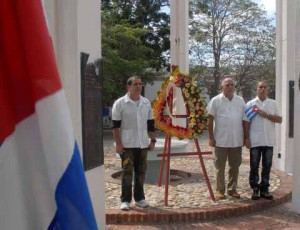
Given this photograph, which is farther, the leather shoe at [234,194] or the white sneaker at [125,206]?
the leather shoe at [234,194]

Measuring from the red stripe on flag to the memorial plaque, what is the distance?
2.75 metres

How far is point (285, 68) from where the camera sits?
31.3 feet

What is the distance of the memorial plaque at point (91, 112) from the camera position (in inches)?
168

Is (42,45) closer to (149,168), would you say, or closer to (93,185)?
(93,185)

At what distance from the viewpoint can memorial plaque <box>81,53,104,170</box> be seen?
427cm

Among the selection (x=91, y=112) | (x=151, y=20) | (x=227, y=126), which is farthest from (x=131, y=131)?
(x=151, y=20)

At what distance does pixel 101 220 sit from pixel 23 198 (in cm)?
349

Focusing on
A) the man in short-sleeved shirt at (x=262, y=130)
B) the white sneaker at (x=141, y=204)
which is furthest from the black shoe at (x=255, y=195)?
the white sneaker at (x=141, y=204)

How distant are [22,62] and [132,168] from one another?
4725 mm

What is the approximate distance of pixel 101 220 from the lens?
489cm

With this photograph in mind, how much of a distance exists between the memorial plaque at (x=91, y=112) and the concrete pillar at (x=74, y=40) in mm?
86

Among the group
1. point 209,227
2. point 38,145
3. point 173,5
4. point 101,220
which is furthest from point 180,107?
point 38,145

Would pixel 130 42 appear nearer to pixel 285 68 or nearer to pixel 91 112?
pixel 285 68

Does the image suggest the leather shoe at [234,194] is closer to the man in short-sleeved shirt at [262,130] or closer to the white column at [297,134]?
the man in short-sleeved shirt at [262,130]
